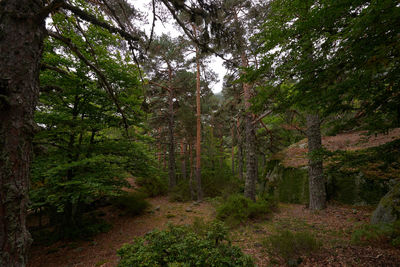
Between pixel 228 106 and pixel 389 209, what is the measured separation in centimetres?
760

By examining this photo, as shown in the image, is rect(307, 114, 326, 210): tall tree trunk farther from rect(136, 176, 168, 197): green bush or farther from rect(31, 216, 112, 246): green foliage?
rect(136, 176, 168, 197): green bush

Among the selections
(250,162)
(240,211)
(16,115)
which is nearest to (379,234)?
(240,211)

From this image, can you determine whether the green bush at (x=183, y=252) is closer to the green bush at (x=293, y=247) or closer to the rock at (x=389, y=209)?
the green bush at (x=293, y=247)

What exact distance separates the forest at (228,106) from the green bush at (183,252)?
0.02 meters

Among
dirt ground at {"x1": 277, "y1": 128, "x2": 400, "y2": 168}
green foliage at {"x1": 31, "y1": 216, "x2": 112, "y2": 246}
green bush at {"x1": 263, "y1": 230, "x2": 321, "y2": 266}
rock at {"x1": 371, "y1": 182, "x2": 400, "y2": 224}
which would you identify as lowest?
green foliage at {"x1": 31, "y1": 216, "x2": 112, "y2": 246}

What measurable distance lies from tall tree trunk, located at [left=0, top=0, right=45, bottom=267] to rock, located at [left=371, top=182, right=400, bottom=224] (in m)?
6.73

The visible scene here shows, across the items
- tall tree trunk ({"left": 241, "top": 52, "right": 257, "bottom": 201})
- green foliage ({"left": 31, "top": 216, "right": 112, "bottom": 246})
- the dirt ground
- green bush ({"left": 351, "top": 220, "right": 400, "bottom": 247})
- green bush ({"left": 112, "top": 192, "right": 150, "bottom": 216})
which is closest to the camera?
green bush ({"left": 351, "top": 220, "right": 400, "bottom": 247})

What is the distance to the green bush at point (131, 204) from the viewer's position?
28.0 feet

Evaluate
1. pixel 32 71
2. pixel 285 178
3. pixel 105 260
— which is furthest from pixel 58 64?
pixel 285 178

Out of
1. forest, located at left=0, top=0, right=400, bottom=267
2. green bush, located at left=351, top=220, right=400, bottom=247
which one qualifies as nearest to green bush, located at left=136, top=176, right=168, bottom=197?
forest, located at left=0, top=0, right=400, bottom=267

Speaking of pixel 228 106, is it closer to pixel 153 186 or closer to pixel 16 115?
pixel 153 186

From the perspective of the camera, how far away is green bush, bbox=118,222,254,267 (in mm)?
2482

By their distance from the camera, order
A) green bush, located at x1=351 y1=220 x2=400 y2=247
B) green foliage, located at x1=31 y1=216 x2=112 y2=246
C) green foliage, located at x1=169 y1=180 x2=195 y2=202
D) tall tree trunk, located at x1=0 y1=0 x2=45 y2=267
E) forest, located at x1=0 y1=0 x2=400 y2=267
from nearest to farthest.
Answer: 1. tall tree trunk, located at x1=0 y1=0 x2=45 y2=267
2. forest, located at x1=0 y1=0 x2=400 y2=267
3. green bush, located at x1=351 y1=220 x2=400 y2=247
4. green foliage, located at x1=31 y1=216 x2=112 y2=246
5. green foliage, located at x1=169 y1=180 x2=195 y2=202

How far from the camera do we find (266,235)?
16.4ft
